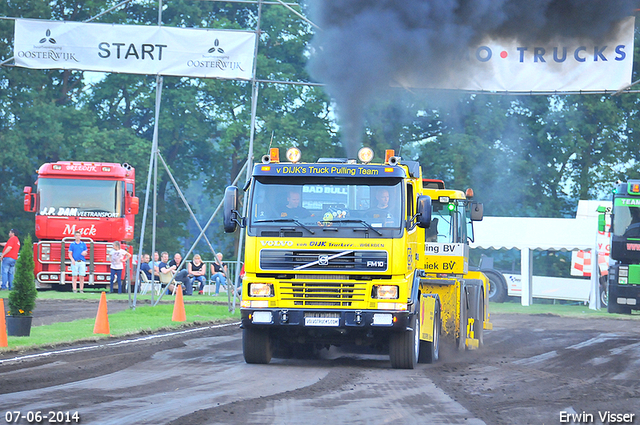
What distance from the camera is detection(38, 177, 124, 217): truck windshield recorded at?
1185 inches

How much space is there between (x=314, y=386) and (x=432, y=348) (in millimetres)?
3897

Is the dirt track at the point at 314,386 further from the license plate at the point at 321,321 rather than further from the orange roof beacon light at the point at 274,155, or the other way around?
the orange roof beacon light at the point at 274,155

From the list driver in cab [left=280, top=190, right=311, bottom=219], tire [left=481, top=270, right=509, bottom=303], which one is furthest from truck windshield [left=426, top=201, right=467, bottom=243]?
tire [left=481, top=270, right=509, bottom=303]

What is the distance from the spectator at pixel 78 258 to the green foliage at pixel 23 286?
14.6 m

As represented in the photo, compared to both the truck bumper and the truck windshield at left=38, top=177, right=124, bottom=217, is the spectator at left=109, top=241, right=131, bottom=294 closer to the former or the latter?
the truck windshield at left=38, top=177, right=124, bottom=217

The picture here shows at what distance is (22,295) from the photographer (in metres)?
15.0

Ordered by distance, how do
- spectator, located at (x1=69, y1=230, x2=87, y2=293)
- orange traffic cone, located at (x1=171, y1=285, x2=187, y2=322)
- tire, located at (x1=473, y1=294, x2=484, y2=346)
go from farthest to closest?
spectator, located at (x1=69, y1=230, x2=87, y2=293) → orange traffic cone, located at (x1=171, y1=285, x2=187, y2=322) → tire, located at (x1=473, y1=294, x2=484, y2=346)

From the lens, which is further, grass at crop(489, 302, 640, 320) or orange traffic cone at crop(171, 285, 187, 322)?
grass at crop(489, 302, 640, 320)

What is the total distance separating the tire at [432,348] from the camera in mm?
14242

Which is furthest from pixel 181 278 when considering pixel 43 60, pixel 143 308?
pixel 43 60

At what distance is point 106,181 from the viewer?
99.1 feet

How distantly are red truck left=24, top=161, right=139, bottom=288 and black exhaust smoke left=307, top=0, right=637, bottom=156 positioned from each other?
13844 mm

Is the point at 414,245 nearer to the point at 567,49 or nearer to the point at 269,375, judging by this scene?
the point at 269,375

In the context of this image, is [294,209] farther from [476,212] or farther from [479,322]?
[479,322]
